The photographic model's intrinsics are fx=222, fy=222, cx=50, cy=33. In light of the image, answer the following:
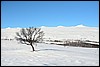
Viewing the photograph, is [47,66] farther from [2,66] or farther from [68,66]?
[2,66]

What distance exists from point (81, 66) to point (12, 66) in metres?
5.52

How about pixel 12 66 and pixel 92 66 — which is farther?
pixel 92 66

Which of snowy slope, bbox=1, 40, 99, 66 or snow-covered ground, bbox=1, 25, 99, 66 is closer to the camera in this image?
snowy slope, bbox=1, 40, 99, 66

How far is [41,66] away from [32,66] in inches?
28.4

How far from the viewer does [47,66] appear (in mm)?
17734

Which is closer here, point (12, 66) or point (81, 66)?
point (12, 66)

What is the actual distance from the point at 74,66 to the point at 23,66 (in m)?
4.09

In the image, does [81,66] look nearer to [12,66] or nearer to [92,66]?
[92,66]

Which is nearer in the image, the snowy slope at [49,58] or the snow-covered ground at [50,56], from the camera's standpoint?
the snowy slope at [49,58]

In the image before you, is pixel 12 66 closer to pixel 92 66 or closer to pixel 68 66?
pixel 68 66

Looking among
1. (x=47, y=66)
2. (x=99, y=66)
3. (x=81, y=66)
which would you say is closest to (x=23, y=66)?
(x=47, y=66)

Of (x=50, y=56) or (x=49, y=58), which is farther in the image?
(x=50, y=56)

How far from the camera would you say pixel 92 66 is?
1819cm

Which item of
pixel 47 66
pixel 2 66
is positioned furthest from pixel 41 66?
pixel 2 66
